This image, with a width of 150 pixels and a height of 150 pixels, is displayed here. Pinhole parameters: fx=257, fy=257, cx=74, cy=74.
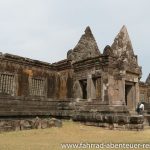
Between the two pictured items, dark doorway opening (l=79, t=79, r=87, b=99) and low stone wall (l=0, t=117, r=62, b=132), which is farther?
dark doorway opening (l=79, t=79, r=87, b=99)

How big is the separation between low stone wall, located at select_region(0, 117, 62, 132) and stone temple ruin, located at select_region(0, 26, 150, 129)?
6.81ft

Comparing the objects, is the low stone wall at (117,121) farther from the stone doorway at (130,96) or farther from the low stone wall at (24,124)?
the stone doorway at (130,96)

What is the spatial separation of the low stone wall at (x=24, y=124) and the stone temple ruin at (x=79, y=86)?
208 cm

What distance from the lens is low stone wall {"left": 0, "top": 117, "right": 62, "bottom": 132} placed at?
8.72 m

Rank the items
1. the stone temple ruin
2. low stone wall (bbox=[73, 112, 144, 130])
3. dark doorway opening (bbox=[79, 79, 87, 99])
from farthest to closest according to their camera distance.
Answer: dark doorway opening (bbox=[79, 79, 87, 99]) < the stone temple ruin < low stone wall (bbox=[73, 112, 144, 130])

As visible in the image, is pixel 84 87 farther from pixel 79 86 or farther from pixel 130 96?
pixel 130 96

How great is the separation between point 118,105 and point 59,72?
5.68 meters

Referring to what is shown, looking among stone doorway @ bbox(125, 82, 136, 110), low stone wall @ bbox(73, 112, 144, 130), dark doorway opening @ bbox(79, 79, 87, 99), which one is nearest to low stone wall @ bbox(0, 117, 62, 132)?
low stone wall @ bbox(73, 112, 144, 130)

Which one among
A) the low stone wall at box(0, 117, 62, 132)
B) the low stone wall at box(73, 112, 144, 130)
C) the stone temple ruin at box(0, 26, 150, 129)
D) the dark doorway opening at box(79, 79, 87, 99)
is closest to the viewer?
the low stone wall at box(0, 117, 62, 132)

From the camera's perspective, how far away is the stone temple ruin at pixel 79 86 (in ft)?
39.1

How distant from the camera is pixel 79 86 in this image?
1720cm

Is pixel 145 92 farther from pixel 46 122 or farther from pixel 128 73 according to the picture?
pixel 46 122

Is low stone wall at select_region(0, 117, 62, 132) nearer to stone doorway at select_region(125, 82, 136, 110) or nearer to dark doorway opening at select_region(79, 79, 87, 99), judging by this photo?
dark doorway opening at select_region(79, 79, 87, 99)

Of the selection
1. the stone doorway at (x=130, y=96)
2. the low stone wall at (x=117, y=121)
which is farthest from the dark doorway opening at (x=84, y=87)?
the low stone wall at (x=117, y=121)
